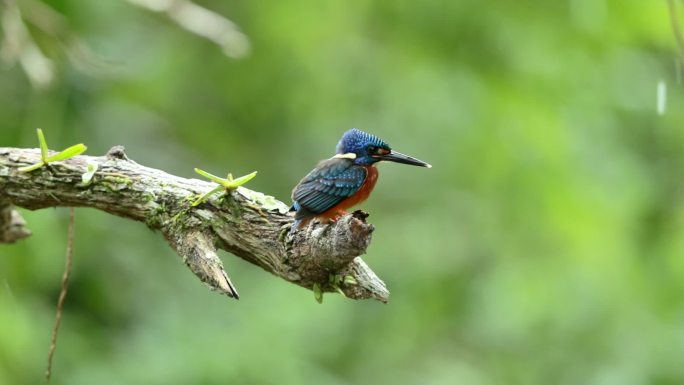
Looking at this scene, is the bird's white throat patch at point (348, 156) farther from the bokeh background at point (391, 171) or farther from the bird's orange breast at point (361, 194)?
the bokeh background at point (391, 171)

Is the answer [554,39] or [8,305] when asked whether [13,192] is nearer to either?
[8,305]

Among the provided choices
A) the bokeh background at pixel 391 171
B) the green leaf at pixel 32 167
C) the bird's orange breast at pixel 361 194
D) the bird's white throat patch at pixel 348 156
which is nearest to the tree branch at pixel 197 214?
the green leaf at pixel 32 167

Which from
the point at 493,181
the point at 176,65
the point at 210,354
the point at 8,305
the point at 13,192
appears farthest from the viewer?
the point at 176,65

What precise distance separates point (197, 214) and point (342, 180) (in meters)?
0.66

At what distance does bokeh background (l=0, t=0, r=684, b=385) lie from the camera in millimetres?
6297

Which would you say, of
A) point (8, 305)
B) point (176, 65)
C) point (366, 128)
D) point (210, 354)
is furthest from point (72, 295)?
point (366, 128)

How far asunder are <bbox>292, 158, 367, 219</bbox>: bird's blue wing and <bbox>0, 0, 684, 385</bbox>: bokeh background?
1893 mm

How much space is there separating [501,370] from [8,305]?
15.7ft

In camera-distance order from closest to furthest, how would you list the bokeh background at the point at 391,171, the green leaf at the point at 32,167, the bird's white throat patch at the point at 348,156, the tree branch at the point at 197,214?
the tree branch at the point at 197,214
the green leaf at the point at 32,167
the bird's white throat patch at the point at 348,156
the bokeh background at the point at 391,171

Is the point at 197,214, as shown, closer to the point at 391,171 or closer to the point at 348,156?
the point at 348,156

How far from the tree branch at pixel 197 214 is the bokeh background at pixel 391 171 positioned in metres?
2.03

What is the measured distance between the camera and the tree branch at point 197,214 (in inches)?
115

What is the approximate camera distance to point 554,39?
669 centimetres

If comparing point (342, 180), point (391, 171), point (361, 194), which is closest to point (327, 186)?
point (342, 180)
